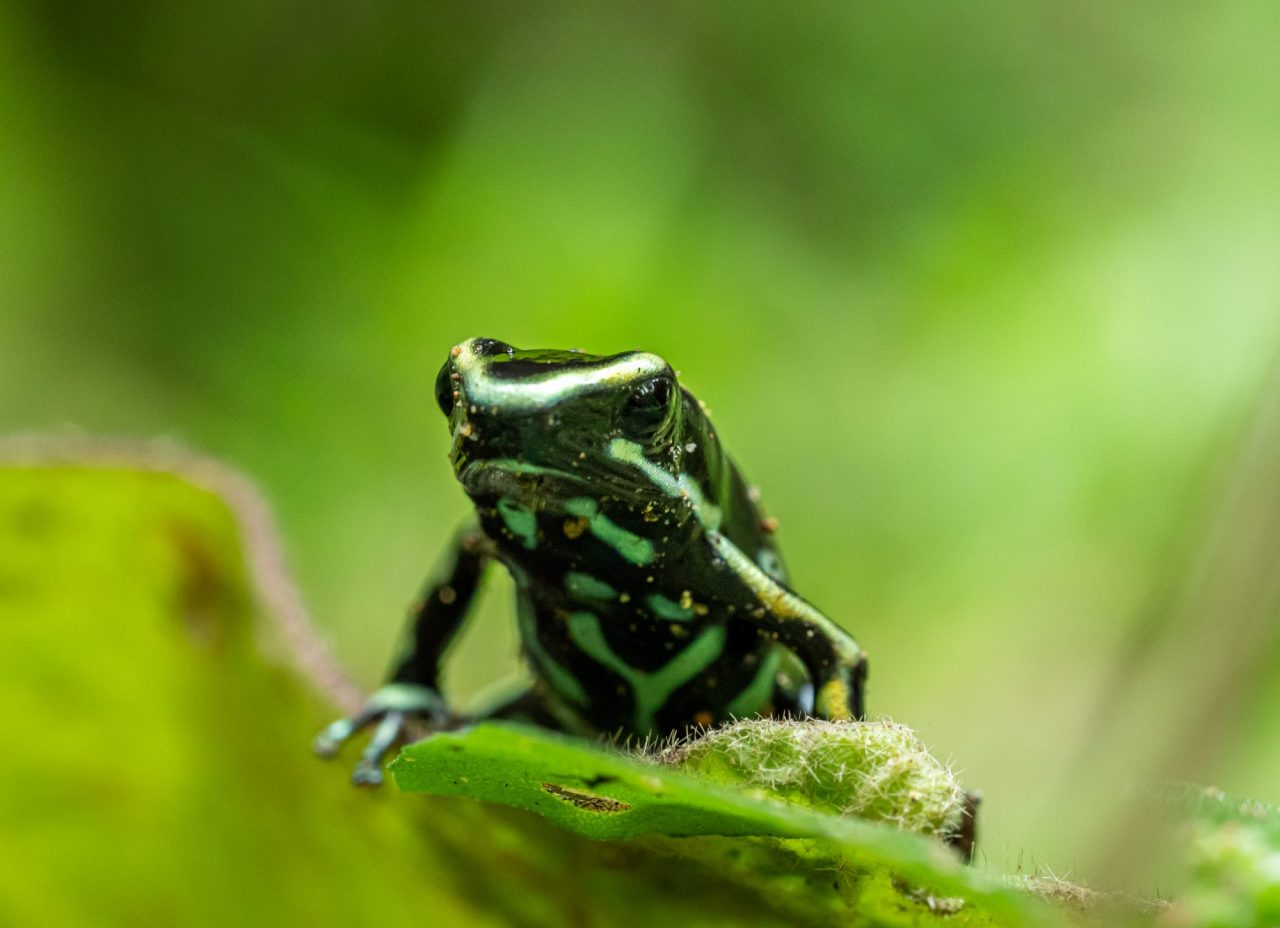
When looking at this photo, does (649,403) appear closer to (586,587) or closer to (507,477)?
(507,477)

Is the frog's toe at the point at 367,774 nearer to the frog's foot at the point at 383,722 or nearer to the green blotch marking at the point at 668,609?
the frog's foot at the point at 383,722

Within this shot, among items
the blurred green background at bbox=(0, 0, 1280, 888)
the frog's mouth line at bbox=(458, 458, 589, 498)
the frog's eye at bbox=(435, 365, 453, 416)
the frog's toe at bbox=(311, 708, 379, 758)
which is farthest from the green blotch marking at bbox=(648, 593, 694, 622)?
the blurred green background at bbox=(0, 0, 1280, 888)

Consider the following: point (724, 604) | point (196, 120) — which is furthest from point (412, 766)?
point (196, 120)

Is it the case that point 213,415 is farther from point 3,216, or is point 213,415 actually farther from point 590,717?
point 590,717

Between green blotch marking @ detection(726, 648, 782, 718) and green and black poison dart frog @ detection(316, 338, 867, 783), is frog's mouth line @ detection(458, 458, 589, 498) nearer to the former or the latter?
green and black poison dart frog @ detection(316, 338, 867, 783)

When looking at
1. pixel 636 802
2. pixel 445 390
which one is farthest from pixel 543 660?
pixel 636 802

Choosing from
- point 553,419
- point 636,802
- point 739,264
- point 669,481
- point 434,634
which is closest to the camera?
point 636,802
